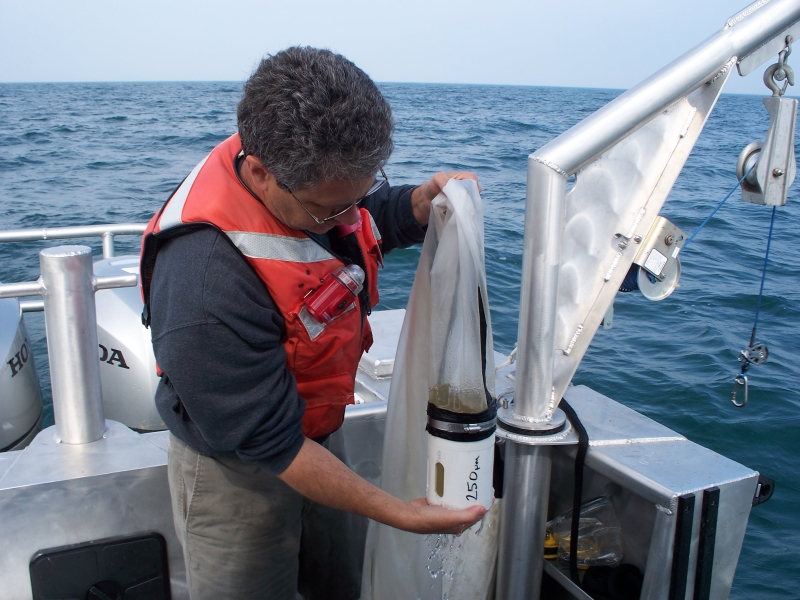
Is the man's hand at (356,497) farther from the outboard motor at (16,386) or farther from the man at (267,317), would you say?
the outboard motor at (16,386)

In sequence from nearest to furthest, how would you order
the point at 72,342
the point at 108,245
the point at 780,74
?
the point at 780,74
the point at 72,342
the point at 108,245

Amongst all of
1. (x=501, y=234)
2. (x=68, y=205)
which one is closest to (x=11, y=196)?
(x=68, y=205)

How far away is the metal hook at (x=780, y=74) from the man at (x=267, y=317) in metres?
0.82

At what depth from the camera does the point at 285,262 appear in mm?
1475

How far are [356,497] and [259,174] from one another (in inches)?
28.2

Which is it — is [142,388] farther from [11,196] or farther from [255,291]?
[11,196]

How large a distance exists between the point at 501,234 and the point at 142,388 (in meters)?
6.06

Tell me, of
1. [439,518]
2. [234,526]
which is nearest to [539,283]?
[439,518]

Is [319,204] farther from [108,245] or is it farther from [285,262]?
[108,245]

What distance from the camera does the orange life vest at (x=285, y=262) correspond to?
142 centimetres

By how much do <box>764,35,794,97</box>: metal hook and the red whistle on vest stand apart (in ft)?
3.55

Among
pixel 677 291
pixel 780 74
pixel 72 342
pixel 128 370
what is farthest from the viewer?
pixel 677 291

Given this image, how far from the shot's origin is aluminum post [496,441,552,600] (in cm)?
178

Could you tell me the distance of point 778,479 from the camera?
4.25 meters
